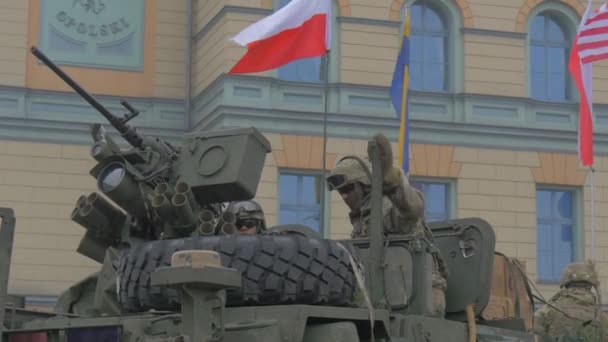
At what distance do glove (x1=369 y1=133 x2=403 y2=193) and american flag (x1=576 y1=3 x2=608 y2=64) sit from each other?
12799mm

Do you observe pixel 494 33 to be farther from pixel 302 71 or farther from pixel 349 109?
pixel 302 71

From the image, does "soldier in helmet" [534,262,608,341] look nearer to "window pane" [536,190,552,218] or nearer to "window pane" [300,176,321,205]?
"window pane" [300,176,321,205]

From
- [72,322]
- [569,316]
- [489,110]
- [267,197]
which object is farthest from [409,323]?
[489,110]

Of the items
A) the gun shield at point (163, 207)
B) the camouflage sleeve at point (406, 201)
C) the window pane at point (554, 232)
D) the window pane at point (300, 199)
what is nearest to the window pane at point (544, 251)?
the window pane at point (554, 232)

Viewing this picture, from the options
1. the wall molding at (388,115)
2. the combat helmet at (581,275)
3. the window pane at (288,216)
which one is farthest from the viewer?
the window pane at (288,216)

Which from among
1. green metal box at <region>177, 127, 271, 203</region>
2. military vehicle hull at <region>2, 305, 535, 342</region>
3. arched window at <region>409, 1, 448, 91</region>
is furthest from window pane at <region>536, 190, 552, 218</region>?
military vehicle hull at <region>2, 305, 535, 342</region>

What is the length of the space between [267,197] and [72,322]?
17844 millimetres

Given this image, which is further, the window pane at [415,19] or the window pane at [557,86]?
the window pane at [557,86]

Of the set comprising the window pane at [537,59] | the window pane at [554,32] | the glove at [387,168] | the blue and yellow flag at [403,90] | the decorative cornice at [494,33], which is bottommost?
the glove at [387,168]

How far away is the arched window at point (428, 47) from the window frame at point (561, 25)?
1493 millimetres

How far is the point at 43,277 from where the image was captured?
80.4 feet

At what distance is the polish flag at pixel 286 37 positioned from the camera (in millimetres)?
14312

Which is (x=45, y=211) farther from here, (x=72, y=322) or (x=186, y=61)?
(x=72, y=322)

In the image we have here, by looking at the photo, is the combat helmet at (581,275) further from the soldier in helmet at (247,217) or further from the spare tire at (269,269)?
the spare tire at (269,269)
